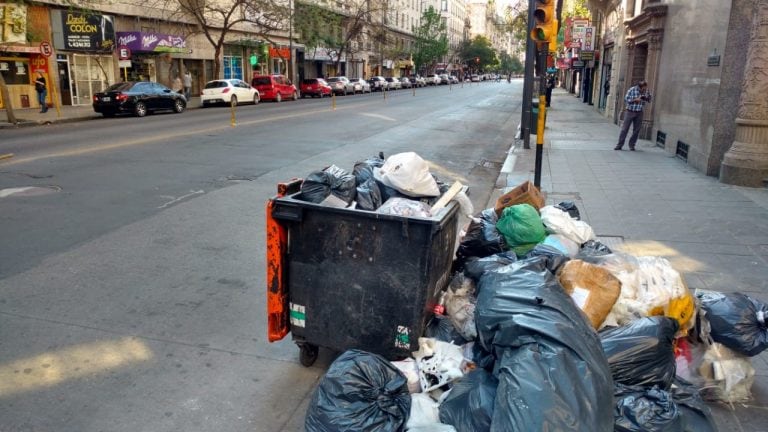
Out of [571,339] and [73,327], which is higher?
[571,339]

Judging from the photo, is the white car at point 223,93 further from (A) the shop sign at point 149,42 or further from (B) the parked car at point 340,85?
(B) the parked car at point 340,85

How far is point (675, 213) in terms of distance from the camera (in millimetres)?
8406

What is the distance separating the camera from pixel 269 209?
372cm

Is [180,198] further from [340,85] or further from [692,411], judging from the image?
[340,85]

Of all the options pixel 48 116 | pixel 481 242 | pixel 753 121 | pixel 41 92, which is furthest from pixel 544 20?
pixel 41 92

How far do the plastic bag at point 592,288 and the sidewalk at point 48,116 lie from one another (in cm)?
2094

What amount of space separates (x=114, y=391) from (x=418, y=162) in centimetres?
250

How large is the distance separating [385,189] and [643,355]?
6.40 ft

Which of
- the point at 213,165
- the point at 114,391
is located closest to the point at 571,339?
the point at 114,391

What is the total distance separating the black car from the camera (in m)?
23.1

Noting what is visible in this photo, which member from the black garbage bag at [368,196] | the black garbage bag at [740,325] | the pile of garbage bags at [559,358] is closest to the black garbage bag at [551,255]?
the pile of garbage bags at [559,358]

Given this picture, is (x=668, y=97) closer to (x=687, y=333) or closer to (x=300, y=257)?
(x=687, y=333)

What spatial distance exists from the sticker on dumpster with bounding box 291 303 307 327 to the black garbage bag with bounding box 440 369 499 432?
1.13 metres

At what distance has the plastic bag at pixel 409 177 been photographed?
161 inches
